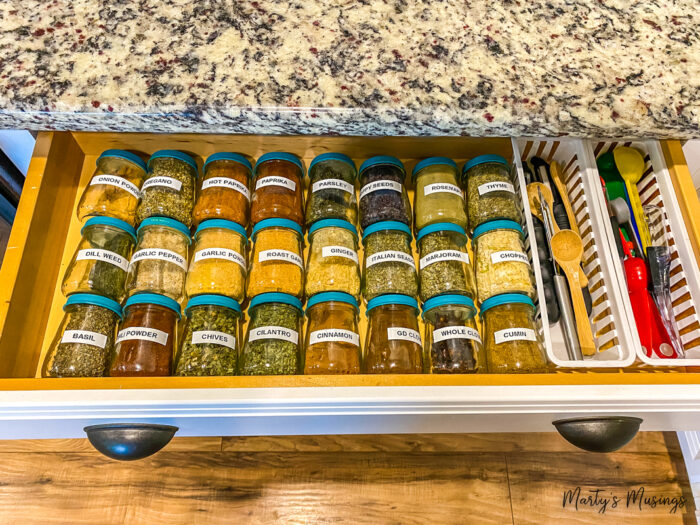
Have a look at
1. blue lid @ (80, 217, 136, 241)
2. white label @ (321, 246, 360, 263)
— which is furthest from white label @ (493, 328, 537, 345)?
blue lid @ (80, 217, 136, 241)

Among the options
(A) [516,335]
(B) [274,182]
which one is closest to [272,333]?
(B) [274,182]

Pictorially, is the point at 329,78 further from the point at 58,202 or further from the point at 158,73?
the point at 58,202

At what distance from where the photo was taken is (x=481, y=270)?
0.92 metres

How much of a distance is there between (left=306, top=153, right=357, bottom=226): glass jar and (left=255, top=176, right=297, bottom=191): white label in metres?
0.05

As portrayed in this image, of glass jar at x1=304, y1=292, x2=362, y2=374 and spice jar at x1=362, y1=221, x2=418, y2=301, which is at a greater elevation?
spice jar at x1=362, y1=221, x2=418, y2=301

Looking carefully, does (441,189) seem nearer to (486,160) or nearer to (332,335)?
(486,160)

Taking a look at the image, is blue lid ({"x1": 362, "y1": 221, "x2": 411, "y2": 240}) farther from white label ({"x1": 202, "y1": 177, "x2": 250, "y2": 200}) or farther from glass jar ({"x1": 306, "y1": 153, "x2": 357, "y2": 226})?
white label ({"x1": 202, "y1": 177, "x2": 250, "y2": 200})

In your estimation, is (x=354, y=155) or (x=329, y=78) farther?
(x=354, y=155)

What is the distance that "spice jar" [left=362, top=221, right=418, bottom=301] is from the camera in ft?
2.88

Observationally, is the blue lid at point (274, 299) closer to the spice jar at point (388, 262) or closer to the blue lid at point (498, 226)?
the spice jar at point (388, 262)

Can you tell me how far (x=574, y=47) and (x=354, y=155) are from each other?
1.62 ft

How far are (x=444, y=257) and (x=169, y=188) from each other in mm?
554

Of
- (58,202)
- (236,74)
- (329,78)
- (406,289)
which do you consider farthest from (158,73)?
(406,289)

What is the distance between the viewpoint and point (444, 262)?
893mm
